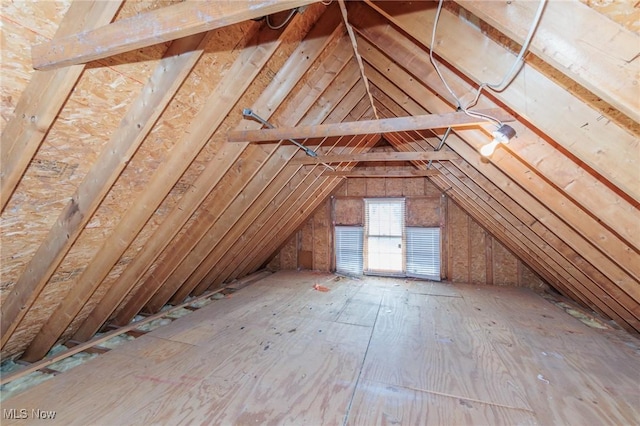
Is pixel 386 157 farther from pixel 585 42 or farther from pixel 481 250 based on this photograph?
pixel 481 250

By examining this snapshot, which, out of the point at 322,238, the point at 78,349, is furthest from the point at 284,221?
the point at 78,349

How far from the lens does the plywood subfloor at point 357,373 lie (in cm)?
191

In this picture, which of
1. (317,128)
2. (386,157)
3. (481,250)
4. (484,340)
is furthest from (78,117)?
(481,250)

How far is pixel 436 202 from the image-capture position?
573cm

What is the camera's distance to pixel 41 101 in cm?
122

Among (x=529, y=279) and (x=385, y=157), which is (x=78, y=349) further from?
(x=529, y=279)

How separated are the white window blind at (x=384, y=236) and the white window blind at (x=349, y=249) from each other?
0.18 metres

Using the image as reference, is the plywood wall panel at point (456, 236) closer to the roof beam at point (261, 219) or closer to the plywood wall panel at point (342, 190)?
the plywood wall panel at point (342, 190)

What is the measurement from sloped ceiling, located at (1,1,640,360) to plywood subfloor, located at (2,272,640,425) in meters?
0.65

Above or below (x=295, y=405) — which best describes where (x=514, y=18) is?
above

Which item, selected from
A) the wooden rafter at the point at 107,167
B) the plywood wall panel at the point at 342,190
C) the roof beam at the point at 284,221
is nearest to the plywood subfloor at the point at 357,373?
the wooden rafter at the point at 107,167

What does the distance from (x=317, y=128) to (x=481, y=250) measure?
16.6 feet

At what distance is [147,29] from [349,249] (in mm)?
5722

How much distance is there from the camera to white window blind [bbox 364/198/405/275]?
5.96 metres
